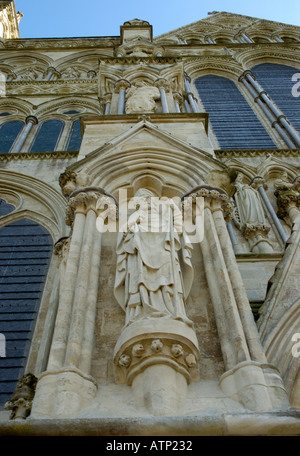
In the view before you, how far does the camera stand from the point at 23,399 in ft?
18.5

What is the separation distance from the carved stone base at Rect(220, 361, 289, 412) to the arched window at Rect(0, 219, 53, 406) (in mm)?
3447

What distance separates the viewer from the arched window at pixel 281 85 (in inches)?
704

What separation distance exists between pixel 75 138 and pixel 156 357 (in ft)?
40.6

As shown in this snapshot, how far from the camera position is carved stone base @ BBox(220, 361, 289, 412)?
4.09 m

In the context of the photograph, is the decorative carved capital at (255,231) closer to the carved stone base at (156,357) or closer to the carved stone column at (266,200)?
the carved stone column at (266,200)

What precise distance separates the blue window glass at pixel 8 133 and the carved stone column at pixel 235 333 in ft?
33.8

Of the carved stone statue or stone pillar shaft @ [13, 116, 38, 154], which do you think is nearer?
the carved stone statue

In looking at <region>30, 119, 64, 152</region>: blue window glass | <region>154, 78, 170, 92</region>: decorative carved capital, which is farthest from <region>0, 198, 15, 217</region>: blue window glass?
<region>154, 78, 170, 92</region>: decorative carved capital

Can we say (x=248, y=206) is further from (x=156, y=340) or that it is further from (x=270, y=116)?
(x=270, y=116)

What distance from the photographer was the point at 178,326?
452 centimetres

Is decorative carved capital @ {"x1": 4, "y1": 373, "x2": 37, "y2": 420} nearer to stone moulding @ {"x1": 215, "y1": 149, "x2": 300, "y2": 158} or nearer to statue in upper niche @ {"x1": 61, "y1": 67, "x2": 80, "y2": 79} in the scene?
stone moulding @ {"x1": 215, "y1": 149, "x2": 300, "y2": 158}

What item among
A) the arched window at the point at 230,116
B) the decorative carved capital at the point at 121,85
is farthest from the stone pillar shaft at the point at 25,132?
the arched window at the point at 230,116

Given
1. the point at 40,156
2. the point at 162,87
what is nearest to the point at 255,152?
the point at 162,87
